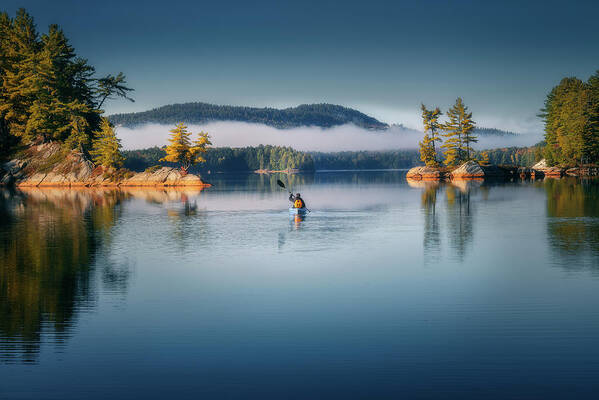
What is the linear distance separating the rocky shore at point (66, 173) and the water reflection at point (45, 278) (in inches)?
2424

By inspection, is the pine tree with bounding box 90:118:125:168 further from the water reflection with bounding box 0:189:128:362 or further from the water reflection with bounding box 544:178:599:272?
the water reflection with bounding box 544:178:599:272

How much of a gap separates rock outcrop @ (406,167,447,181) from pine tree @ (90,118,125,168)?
71095 millimetres

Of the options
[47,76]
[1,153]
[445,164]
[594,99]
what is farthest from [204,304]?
[445,164]

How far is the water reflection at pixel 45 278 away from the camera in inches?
510

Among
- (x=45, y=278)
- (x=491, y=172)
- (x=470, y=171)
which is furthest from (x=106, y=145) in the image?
(x=491, y=172)

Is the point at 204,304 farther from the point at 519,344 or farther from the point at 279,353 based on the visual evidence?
the point at 519,344

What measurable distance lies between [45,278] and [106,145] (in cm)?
8292

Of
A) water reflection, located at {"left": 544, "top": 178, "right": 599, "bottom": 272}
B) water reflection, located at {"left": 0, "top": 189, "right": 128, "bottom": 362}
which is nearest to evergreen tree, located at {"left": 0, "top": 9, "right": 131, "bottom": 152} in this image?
water reflection, located at {"left": 0, "top": 189, "right": 128, "bottom": 362}

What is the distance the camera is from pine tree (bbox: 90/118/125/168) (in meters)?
96.8

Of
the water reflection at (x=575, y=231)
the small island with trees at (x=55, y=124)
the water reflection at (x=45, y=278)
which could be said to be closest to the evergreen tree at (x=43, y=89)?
the small island with trees at (x=55, y=124)

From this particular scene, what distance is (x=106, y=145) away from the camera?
97.2m

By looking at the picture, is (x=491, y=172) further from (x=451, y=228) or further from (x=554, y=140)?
(x=451, y=228)

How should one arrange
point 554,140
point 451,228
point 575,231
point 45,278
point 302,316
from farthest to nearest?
point 554,140
point 451,228
point 575,231
point 45,278
point 302,316

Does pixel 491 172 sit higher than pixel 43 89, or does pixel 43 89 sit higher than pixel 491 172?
pixel 43 89
